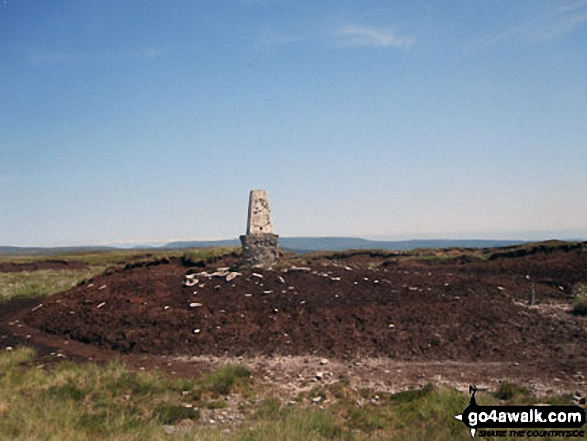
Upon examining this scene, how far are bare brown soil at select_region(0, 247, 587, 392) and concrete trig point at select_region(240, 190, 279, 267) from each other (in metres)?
1.59

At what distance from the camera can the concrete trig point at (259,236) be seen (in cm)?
2402

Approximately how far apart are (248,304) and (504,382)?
33.0ft


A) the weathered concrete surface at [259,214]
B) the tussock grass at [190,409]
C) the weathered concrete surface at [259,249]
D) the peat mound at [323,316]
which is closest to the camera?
the tussock grass at [190,409]

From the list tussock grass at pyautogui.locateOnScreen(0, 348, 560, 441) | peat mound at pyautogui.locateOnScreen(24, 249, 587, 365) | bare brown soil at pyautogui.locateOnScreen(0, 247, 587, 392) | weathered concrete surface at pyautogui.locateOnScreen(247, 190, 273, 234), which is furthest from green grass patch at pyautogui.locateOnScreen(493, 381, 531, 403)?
weathered concrete surface at pyautogui.locateOnScreen(247, 190, 273, 234)

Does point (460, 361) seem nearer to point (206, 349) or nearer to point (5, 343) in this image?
point (206, 349)

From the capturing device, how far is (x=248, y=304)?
17.9 metres

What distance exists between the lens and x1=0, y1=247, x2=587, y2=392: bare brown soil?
13141 millimetres

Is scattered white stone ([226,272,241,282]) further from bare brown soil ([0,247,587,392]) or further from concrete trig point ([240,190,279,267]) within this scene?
concrete trig point ([240,190,279,267])

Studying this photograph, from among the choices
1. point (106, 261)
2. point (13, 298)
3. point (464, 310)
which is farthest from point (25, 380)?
point (106, 261)

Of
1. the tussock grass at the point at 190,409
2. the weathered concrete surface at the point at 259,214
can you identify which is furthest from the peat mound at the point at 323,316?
the tussock grass at the point at 190,409

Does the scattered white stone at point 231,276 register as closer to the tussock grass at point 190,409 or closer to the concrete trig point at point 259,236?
the concrete trig point at point 259,236

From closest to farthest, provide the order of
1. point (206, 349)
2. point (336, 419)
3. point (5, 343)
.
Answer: point (336, 419)
point (206, 349)
point (5, 343)

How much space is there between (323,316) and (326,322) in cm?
56

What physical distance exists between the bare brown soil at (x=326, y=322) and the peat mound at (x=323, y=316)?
0.16ft
